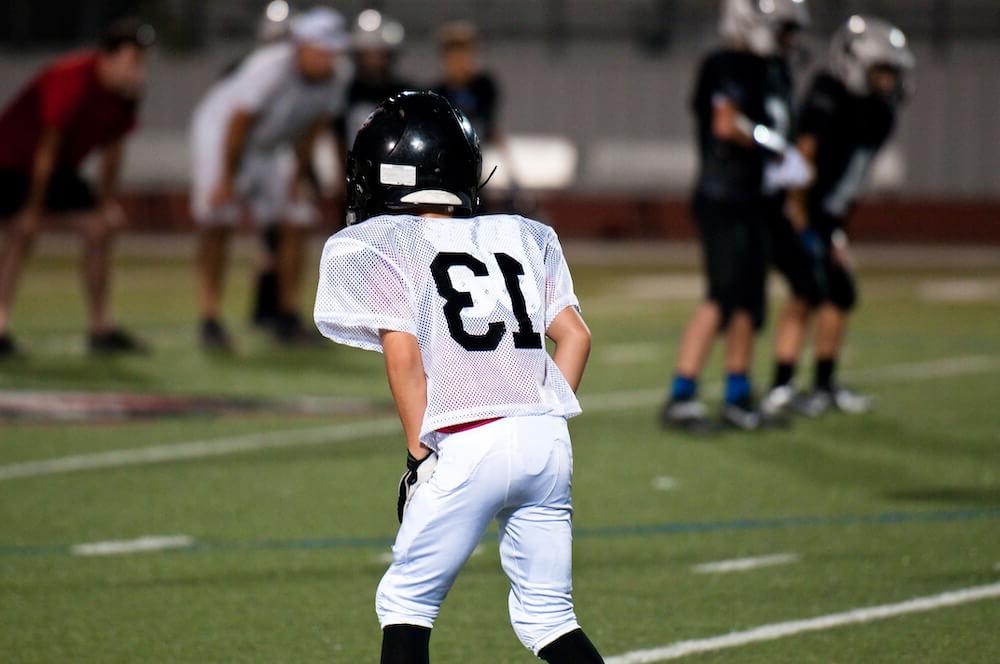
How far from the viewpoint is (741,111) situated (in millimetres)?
8086

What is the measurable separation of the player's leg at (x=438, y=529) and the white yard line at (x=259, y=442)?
4.04m

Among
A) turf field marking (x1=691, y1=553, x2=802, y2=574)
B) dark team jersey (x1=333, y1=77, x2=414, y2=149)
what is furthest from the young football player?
dark team jersey (x1=333, y1=77, x2=414, y2=149)

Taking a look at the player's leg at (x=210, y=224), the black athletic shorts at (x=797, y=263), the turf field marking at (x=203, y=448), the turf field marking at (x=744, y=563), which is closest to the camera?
the turf field marking at (x=744, y=563)

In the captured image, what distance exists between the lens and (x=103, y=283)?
36.0 ft

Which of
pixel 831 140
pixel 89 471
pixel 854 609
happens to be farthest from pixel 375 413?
pixel 854 609

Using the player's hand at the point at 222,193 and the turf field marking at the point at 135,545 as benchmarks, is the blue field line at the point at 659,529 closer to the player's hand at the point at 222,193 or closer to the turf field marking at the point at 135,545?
the turf field marking at the point at 135,545

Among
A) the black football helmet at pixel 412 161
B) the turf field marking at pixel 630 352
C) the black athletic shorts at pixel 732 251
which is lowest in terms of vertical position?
the turf field marking at pixel 630 352

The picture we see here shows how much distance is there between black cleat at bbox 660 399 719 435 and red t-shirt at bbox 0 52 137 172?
4.53 meters

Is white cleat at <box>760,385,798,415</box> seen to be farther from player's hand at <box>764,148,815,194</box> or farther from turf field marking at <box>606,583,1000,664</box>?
turf field marking at <box>606,583,1000,664</box>

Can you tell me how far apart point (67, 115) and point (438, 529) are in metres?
7.85

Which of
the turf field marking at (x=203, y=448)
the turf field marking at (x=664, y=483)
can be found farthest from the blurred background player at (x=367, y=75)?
the turf field marking at (x=664, y=483)

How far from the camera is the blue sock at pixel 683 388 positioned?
8.13m

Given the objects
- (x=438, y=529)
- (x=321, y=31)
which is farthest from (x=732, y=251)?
(x=438, y=529)

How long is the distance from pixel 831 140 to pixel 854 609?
4.31m
